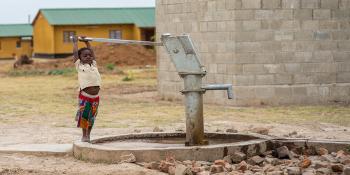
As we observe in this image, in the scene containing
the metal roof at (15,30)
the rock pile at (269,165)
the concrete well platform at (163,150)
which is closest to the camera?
the rock pile at (269,165)

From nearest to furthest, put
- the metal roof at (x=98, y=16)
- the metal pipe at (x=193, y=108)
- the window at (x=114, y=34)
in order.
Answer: the metal pipe at (x=193, y=108), the metal roof at (x=98, y=16), the window at (x=114, y=34)

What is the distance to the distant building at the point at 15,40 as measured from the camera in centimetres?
6250

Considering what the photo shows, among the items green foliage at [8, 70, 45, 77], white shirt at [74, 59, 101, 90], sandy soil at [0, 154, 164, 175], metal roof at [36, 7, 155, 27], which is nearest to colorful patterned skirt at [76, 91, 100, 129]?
white shirt at [74, 59, 101, 90]

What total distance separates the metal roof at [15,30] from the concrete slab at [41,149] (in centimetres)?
5318

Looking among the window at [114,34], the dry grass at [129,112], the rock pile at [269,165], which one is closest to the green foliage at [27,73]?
the dry grass at [129,112]

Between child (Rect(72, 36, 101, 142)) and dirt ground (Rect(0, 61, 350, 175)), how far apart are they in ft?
1.85

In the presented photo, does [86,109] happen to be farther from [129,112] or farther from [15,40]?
[15,40]

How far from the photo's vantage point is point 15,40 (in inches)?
2534

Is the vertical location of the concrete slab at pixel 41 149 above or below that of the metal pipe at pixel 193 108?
below

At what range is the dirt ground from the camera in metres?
9.41

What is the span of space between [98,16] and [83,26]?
191 cm

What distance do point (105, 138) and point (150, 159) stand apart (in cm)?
152

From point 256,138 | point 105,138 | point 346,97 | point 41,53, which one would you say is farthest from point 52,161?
point 41,53

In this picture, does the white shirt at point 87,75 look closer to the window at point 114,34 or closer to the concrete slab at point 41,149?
the concrete slab at point 41,149
